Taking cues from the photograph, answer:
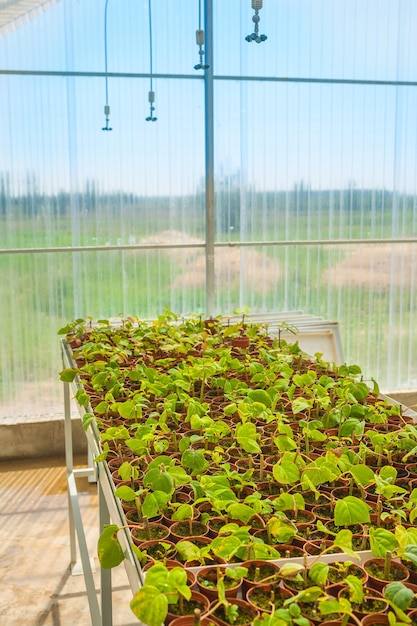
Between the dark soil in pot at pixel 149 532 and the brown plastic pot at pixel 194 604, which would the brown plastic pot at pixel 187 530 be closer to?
the dark soil in pot at pixel 149 532

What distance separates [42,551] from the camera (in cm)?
399

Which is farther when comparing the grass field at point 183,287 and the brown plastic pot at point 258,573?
the grass field at point 183,287

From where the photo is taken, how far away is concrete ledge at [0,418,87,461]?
515cm

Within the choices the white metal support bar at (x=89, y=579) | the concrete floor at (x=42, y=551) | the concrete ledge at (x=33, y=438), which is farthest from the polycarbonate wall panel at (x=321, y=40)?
the white metal support bar at (x=89, y=579)

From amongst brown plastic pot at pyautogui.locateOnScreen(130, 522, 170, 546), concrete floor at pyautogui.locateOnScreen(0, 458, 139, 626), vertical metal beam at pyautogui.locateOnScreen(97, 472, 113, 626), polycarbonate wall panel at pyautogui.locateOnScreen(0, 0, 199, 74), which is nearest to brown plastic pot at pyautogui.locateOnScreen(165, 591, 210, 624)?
brown plastic pot at pyautogui.locateOnScreen(130, 522, 170, 546)

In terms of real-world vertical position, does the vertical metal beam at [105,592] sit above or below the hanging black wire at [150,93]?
below

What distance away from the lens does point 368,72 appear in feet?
17.7

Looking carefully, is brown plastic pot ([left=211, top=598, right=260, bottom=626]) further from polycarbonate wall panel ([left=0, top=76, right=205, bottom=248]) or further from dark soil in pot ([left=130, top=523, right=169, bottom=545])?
polycarbonate wall panel ([left=0, top=76, right=205, bottom=248])

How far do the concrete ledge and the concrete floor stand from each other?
0.21 ft

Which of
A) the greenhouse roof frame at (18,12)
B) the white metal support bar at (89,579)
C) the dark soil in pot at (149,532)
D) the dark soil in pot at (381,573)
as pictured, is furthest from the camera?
the greenhouse roof frame at (18,12)

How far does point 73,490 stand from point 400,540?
2.29m

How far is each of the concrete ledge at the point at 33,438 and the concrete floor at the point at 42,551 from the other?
0.21ft

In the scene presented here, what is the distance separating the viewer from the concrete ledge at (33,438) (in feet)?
16.9

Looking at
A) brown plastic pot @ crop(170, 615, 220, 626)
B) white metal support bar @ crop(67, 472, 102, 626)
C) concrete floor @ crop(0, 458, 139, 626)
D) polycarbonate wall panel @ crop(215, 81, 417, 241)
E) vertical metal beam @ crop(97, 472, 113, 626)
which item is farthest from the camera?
polycarbonate wall panel @ crop(215, 81, 417, 241)
